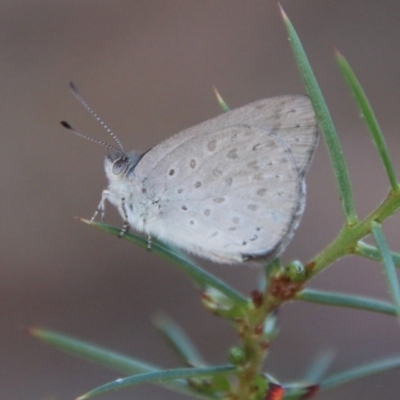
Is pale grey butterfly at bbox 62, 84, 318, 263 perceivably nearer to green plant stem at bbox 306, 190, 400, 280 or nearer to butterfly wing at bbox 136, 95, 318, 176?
butterfly wing at bbox 136, 95, 318, 176

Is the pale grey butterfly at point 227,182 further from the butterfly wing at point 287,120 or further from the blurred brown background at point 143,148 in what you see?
the blurred brown background at point 143,148

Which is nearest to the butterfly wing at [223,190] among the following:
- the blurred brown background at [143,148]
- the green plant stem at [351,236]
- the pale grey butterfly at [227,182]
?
the pale grey butterfly at [227,182]

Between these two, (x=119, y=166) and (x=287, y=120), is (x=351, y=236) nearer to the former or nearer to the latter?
(x=287, y=120)

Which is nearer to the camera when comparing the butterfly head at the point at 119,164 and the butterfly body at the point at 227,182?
the butterfly body at the point at 227,182

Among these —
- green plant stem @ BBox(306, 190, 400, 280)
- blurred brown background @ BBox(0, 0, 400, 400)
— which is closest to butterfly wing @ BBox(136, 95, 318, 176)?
green plant stem @ BBox(306, 190, 400, 280)

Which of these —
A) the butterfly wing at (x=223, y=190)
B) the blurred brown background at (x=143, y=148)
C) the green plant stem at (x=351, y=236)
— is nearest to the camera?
the green plant stem at (x=351, y=236)

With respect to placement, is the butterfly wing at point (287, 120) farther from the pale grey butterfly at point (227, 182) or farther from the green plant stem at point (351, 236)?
the green plant stem at point (351, 236)

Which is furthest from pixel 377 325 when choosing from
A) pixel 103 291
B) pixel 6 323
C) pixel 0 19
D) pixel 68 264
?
pixel 0 19

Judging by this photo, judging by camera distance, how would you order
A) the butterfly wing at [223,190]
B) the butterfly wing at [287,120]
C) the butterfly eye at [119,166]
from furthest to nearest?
the butterfly eye at [119,166] < the butterfly wing at [223,190] < the butterfly wing at [287,120]

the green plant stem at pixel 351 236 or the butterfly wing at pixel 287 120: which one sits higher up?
the butterfly wing at pixel 287 120
